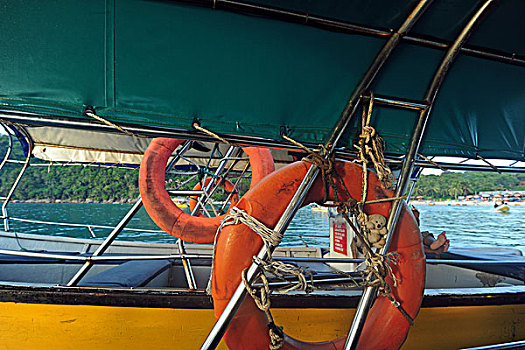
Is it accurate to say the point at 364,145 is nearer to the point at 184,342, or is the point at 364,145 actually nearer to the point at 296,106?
the point at 296,106

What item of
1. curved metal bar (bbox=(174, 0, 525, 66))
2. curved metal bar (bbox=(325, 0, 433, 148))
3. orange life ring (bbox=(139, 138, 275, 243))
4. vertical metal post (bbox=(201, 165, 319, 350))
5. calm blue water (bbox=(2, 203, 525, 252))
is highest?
calm blue water (bbox=(2, 203, 525, 252))

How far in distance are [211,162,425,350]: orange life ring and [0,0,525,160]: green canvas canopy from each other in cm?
31

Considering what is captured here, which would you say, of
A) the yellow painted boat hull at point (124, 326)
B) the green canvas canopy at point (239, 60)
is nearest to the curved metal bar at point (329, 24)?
the green canvas canopy at point (239, 60)

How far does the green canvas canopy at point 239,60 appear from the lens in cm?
124

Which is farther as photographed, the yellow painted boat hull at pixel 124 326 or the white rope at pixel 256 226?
the yellow painted boat hull at pixel 124 326

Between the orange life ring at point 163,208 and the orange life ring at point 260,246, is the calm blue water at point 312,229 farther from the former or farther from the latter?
the orange life ring at point 260,246

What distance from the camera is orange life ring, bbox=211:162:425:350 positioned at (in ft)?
4.79

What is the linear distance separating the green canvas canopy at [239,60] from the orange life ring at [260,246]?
312 millimetres

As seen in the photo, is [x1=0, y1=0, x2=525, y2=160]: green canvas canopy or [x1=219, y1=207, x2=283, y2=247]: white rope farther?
[x1=219, y1=207, x2=283, y2=247]: white rope

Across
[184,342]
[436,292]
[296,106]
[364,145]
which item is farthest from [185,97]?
[436,292]

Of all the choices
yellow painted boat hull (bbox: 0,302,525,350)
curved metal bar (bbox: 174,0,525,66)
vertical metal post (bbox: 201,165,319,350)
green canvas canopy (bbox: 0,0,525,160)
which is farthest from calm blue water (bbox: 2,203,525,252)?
curved metal bar (bbox: 174,0,525,66)

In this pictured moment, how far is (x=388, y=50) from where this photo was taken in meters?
1.48

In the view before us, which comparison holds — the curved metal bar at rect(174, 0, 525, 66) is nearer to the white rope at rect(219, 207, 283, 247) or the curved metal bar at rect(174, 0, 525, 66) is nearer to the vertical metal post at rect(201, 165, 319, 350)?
the vertical metal post at rect(201, 165, 319, 350)

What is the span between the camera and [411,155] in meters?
1.77
